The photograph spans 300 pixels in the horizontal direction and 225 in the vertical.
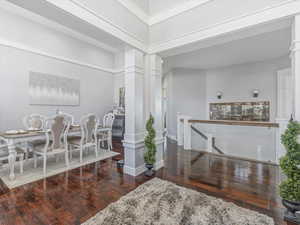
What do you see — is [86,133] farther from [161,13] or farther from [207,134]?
[207,134]

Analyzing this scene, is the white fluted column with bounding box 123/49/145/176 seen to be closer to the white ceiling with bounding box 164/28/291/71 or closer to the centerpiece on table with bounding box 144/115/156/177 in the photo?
the centerpiece on table with bounding box 144/115/156/177

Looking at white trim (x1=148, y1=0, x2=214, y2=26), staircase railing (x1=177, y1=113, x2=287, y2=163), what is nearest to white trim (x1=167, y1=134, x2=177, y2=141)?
staircase railing (x1=177, y1=113, x2=287, y2=163)

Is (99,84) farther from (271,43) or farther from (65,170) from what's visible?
(271,43)

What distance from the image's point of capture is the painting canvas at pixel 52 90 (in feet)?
14.3

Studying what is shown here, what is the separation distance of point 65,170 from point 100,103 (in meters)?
3.64

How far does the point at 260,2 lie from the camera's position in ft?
6.60

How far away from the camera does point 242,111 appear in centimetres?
582

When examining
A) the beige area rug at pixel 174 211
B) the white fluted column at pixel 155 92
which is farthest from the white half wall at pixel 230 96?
the beige area rug at pixel 174 211

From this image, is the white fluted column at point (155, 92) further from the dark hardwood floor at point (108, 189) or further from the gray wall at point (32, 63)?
the gray wall at point (32, 63)

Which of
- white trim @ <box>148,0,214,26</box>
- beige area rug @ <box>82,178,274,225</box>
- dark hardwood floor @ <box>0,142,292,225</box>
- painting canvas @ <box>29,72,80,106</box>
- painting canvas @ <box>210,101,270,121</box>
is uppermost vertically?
white trim @ <box>148,0,214,26</box>

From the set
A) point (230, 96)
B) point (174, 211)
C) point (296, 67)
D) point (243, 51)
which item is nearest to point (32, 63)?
point (174, 211)

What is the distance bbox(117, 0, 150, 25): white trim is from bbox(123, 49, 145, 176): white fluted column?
0.67 meters

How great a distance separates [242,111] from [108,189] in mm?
5677

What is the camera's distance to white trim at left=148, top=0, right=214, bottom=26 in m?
2.51
